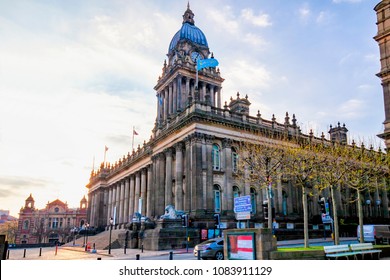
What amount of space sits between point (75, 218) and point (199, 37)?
2827 inches

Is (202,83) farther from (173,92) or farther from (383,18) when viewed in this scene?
(383,18)

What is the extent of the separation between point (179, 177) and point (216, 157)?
5.55 meters

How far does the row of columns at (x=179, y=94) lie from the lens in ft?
206

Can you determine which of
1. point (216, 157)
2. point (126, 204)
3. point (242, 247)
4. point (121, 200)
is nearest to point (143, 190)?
point (126, 204)

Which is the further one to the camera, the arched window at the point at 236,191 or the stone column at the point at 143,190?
the stone column at the point at 143,190

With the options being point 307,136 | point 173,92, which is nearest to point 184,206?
point 307,136

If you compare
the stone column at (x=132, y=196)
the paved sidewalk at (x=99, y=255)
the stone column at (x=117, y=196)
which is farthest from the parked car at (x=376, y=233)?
the stone column at (x=117, y=196)

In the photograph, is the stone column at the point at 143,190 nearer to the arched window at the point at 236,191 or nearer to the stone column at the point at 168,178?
the stone column at the point at 168,178

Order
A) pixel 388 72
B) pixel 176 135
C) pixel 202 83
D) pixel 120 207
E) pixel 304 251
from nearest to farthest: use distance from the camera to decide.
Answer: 1. pixel 304 251
2. pixel 176 135
3. pixel 388 72
4. pixel 202 83
5. pixel 120 207

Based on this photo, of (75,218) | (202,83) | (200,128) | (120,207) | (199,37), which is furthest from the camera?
(75,218)

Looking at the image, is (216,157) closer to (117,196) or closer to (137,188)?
(137,188)

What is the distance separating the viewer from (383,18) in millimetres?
53688

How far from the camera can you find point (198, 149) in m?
43.1
